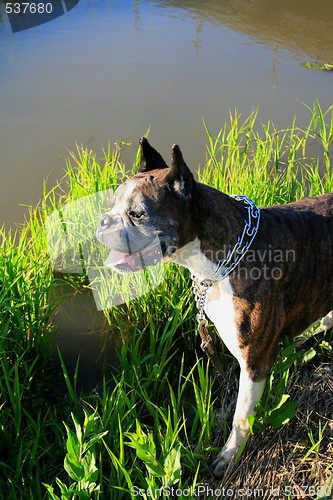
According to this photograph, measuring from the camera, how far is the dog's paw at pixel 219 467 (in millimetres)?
2309

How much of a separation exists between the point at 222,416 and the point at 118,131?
358cm

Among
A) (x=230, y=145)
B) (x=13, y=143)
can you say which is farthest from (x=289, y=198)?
(x=13, y=143)

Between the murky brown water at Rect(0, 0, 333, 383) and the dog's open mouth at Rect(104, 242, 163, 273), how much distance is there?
1.21 metres

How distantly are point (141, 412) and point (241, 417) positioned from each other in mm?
585

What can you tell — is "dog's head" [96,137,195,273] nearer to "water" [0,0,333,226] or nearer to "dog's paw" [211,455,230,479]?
"dog's paw" [211,455,230,479]

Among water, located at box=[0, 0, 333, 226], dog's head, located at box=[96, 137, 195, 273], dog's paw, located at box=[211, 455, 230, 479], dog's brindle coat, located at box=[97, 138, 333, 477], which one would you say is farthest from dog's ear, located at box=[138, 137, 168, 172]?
water, located at box=[0, 0, 333, 226]

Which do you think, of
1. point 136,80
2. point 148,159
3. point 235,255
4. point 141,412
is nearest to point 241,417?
point 141,412

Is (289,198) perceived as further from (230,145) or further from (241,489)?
(241,489)

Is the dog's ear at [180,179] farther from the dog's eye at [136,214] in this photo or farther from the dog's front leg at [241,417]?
the dog's front leg at [241,417]

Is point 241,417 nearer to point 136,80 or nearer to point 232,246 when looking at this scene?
point 232,246

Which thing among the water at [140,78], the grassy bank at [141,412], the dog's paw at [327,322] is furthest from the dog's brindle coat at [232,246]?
the water at [140,78]

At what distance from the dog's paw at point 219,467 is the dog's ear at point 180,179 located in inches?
48.5

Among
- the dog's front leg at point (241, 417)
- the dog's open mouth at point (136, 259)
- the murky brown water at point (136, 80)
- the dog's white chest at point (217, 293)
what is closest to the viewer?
the dog's open mouth at point (136, 259)

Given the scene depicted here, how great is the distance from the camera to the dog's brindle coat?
1.99 m
